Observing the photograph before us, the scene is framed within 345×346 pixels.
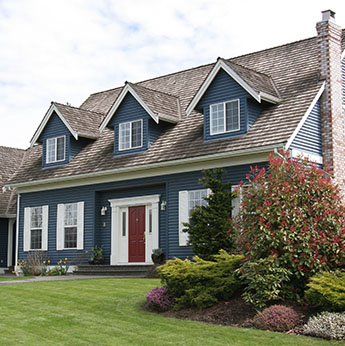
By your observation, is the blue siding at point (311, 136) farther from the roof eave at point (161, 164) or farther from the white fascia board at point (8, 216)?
the white fascia board at point (8, 216)

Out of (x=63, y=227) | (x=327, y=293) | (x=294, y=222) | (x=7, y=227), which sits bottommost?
(x=327, y=293)

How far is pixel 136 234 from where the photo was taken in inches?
838

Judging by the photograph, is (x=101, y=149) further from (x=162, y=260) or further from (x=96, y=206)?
(x=162, y=260)

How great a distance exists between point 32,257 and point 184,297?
14345 mm

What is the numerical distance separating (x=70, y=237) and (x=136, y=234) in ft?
10.7

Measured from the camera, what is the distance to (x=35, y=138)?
2445 centimetres

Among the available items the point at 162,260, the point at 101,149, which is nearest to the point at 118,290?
the point at 162,260

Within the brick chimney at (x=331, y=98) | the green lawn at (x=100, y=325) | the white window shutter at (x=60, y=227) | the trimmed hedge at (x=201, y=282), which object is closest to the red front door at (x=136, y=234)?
the white window shutter at (x=60, y=227)

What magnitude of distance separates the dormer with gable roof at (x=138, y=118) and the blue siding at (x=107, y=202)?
1.50 metres

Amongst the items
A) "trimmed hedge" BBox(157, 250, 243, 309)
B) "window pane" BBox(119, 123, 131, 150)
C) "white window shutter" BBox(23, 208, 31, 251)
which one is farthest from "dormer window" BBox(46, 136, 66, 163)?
"trimmed hedge" BBox(157, 250, 243, 309)

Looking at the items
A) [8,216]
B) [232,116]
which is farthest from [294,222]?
[8,216]

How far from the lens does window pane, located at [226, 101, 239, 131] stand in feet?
60.1

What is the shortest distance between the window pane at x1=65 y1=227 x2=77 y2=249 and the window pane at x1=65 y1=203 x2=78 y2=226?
21 centimetres

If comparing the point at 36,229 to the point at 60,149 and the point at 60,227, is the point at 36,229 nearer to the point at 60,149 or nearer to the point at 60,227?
the point at 60,227
